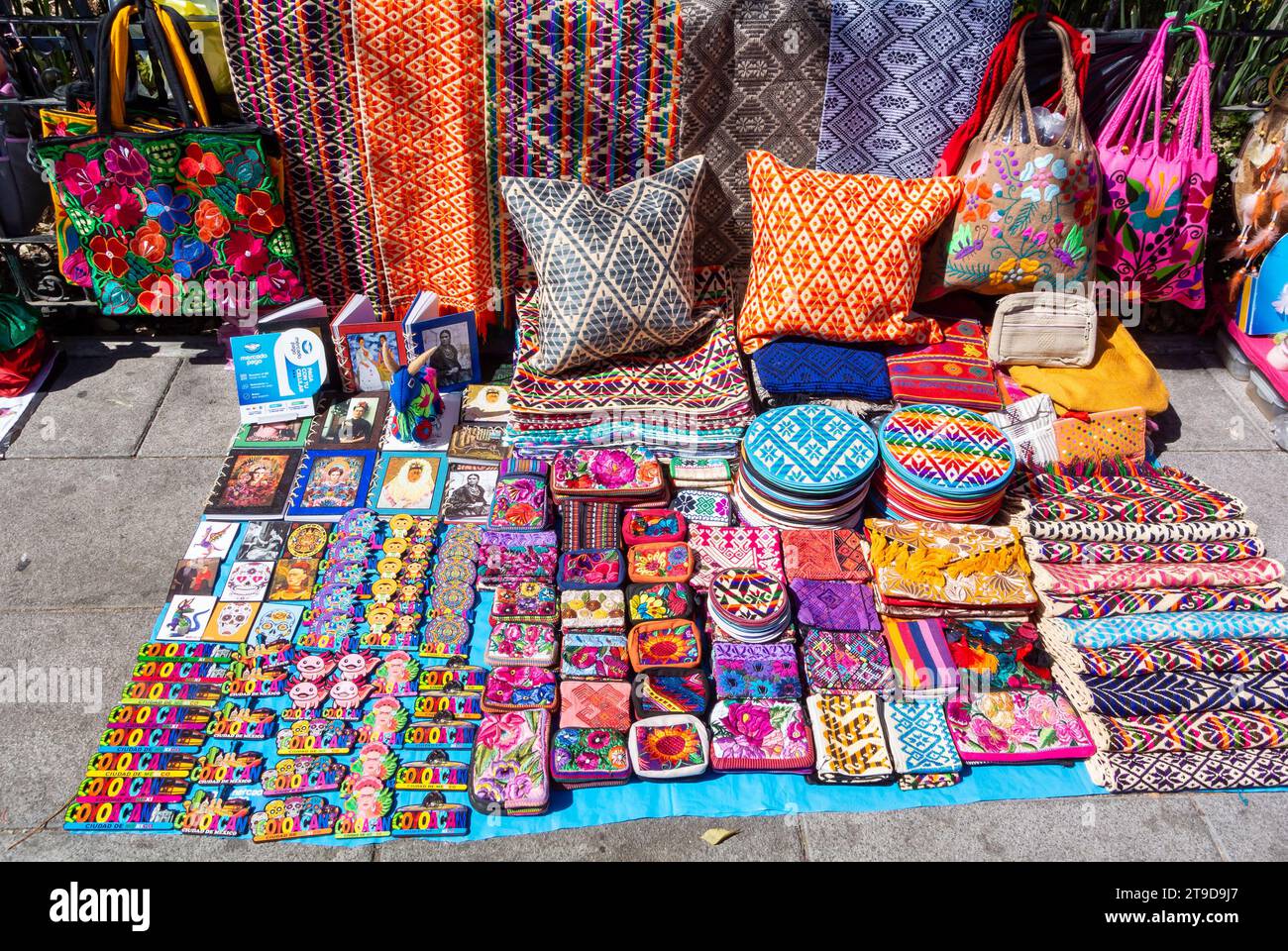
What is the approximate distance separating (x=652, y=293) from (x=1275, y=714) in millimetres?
2709

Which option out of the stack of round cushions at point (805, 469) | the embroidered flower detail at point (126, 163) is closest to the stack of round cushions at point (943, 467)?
the stack of round cushions at point (805, 469)

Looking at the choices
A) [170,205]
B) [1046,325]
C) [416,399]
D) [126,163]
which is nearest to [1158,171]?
[1046,325]

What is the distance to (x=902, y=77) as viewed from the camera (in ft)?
13.3

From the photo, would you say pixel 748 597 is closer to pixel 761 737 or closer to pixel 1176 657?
pixel 761 737

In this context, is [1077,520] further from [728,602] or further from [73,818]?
[73,818]

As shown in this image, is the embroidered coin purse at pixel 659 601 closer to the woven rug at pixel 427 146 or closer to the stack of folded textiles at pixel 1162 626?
the stack of folded textiles at pixel 1162 626

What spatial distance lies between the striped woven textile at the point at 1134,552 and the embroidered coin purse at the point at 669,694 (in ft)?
4.39

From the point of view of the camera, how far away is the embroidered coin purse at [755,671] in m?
3.08

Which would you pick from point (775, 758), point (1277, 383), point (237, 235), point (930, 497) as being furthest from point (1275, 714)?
point (237, 235)

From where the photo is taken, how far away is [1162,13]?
4.43 meters

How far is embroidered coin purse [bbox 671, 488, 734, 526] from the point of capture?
364 centimetres

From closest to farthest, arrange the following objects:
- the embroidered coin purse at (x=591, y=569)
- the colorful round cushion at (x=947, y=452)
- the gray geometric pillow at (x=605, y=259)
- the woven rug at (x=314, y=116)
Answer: the embroidered coin purse at (x=591, y=569) → the colorful round cushion at (x=947, y=452) → the woven rug at (x=314, y=116) → the gray geometric pillow at (x=605, y=259)

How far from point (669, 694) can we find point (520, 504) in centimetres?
100

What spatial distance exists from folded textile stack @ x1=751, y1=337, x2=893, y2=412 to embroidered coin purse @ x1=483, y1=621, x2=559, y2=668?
1460 mm
